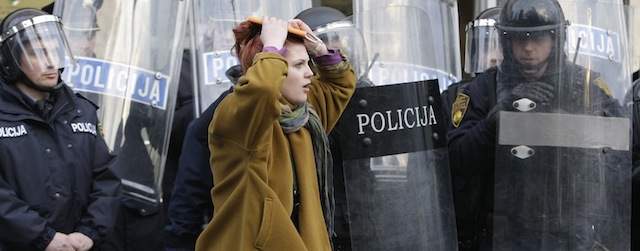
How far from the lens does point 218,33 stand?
568 centimetres

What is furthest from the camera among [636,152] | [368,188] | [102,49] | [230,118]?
[102,49]

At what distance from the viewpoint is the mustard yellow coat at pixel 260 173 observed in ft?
10.8

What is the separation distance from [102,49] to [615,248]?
104 inches

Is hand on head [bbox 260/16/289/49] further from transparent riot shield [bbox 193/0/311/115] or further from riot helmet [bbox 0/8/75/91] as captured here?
transparent riot shield [bbox 193/0/311/115]

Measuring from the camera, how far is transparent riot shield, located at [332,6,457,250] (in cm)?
412

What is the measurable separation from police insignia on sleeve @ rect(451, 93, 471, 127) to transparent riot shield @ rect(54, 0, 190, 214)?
1.58 meters

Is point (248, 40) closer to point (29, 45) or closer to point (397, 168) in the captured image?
point (397, 168)

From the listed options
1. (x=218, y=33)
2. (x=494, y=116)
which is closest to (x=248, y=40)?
(x=494, y=116)

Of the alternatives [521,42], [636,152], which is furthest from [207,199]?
[636,152]

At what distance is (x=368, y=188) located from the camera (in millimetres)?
4129

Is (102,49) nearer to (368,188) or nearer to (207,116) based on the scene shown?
(207,116)

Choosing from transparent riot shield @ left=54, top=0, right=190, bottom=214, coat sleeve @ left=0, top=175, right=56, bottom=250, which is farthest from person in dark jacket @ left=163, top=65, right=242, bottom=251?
transparent riot shield @ left=54, top=0, right=190, bottom=214

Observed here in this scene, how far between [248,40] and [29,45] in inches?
58.3

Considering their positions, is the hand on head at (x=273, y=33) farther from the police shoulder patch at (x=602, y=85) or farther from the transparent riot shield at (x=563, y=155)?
the police shoulder patch at (x=602, y=85)
